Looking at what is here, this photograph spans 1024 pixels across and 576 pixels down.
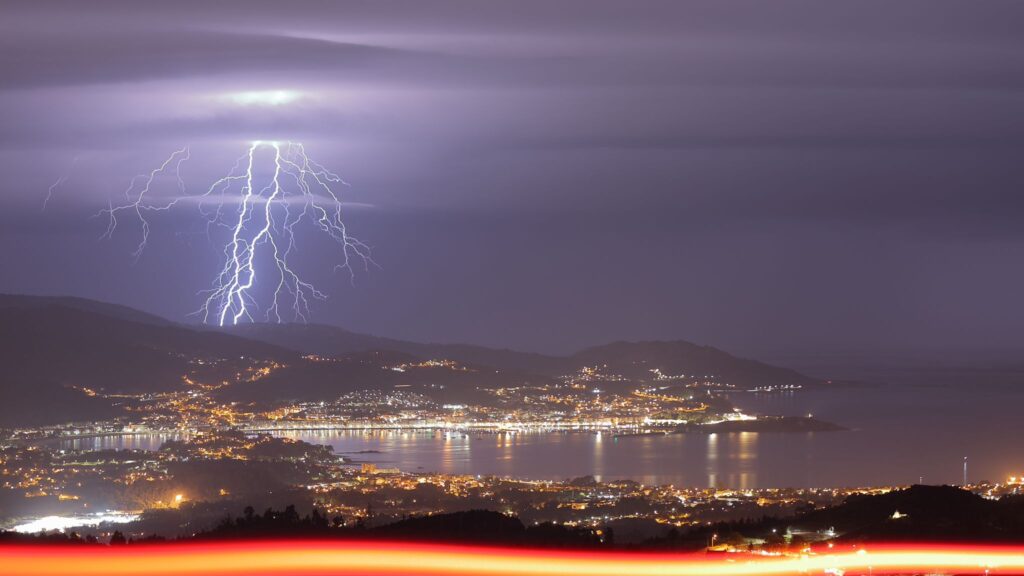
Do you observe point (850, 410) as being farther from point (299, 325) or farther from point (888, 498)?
point (888, 498)

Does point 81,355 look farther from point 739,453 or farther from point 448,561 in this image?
point 448,561

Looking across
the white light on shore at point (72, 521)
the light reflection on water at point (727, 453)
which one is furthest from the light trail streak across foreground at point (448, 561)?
the light reflection on water at point (727, 453)

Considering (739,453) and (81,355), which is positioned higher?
(81,355)

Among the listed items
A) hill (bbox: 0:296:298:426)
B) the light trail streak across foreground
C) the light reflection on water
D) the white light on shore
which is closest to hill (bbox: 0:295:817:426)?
hill (bbox: 0:296:298:426)

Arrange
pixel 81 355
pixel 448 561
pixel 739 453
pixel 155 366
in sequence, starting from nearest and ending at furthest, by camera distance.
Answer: pixel 448 561
pixel 739 453
pixel 81 355
pixel 155 366

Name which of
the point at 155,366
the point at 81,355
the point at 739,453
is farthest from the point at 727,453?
the point at 81,355

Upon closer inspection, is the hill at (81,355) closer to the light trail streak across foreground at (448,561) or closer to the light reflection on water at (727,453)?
the light reflection on water at (727,453)

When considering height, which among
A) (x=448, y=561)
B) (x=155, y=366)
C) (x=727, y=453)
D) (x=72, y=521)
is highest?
(x=155, y=366)
